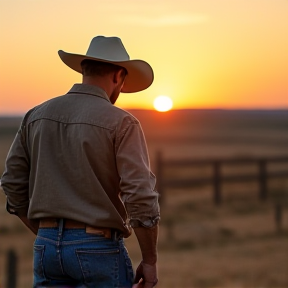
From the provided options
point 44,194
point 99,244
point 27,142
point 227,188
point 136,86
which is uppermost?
point 136,86

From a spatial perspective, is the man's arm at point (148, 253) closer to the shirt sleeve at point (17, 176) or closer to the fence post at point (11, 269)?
the shirt sleeve at point (17, 176)

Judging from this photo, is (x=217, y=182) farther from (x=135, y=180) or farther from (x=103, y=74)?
(x=135, y=180)

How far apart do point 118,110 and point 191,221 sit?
9.81 meters

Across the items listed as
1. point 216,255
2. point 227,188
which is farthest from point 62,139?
point 227,188

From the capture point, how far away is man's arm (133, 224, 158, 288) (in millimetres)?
2547

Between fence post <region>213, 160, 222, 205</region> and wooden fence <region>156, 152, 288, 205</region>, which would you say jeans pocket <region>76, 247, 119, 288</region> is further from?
fence post <region>213, 160, 222, 205</region>

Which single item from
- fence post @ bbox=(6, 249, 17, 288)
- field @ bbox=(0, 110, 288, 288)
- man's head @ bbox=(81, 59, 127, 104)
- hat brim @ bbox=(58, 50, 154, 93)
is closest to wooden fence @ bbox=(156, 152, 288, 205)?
field @ bbox=(0, 110, 288, 288)

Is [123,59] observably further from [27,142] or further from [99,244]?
[99,244]

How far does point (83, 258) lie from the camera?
2557 millimetres

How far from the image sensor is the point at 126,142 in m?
2.52

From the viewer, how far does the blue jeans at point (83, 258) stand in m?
2.56

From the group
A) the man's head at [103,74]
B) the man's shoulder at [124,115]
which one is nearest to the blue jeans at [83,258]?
the man's shoulder at [124,115]

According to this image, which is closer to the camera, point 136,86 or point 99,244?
point 99,244

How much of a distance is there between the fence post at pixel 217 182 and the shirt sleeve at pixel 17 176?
11.0 m
